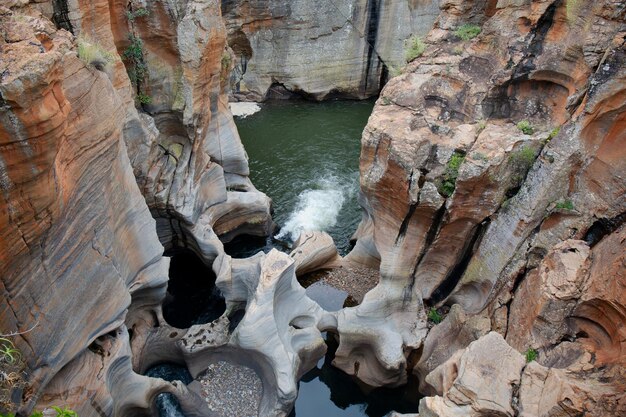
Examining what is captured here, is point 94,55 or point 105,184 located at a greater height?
point 94,55

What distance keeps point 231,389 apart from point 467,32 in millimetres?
10246

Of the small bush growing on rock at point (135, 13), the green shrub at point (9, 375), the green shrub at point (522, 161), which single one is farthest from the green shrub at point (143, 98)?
the green shrub at point (522, 161)

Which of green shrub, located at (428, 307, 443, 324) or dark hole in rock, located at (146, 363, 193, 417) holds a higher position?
green shrub, located at (428, 307, 443, 324)

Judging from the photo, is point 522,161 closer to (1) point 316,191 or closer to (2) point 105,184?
(2) point 105,184

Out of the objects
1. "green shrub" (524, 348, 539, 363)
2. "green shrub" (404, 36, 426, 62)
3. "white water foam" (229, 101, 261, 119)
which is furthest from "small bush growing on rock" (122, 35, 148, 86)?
"white water foam" (229, 101, 261, 119)

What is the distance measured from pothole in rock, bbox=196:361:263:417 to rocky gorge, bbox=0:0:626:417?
88 mm

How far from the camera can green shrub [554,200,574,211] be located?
898 centimetres

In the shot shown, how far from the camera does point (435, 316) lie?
11.2m

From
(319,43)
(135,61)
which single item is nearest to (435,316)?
(135,61)

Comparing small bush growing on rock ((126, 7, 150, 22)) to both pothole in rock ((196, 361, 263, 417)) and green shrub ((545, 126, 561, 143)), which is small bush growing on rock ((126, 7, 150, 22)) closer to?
pothole in rock ((196, 361, 263, 417))

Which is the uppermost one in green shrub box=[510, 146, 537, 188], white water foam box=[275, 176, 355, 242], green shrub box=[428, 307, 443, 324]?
green shrub box=[510, 146, 537, 188]

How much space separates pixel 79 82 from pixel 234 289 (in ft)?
19.1

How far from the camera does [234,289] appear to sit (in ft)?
37.9

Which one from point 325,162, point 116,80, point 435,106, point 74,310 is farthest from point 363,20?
point 74,310
